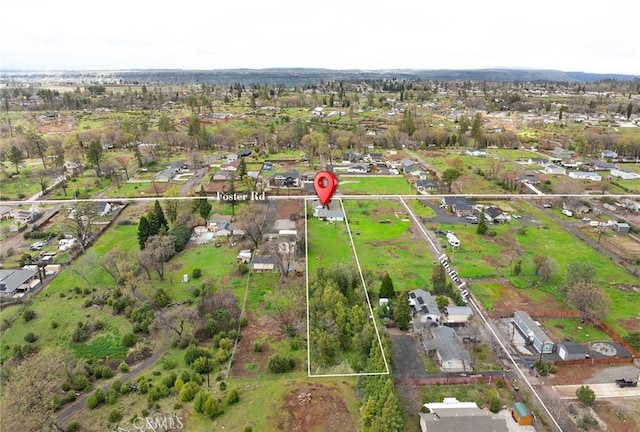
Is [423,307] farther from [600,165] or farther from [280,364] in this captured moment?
[600,165]

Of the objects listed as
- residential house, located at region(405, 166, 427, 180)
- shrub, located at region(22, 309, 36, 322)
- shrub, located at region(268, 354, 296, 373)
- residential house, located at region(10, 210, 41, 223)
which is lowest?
shrub, located at region(22, 309, 36, 322)

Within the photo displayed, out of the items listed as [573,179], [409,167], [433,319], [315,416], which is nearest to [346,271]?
[433,319]

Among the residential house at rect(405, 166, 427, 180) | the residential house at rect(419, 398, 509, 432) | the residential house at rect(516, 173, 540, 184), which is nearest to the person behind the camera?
the residential house at rect(419, 398, 509, 432)

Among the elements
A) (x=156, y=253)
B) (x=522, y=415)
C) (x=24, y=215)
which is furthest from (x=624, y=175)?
(x=24, y=215)

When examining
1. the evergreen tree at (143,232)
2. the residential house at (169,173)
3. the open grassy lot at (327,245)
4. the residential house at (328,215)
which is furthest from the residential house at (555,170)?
the evergreen tree at (143,232)

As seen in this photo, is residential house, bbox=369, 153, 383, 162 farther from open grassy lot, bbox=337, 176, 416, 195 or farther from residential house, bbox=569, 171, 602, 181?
residential house, bbox=569, 171, 602, 181

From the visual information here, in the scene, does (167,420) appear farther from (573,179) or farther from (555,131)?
(555,131)

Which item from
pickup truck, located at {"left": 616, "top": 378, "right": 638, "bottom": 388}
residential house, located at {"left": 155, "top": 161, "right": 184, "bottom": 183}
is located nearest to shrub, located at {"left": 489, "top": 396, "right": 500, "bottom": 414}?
pickup truck, located at {"left": 616, "top": 378, "right": 638, "bottom": 388}
